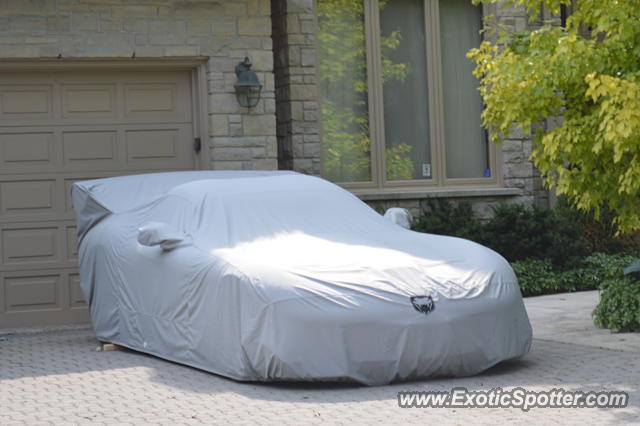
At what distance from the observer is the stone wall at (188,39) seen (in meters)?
10.7

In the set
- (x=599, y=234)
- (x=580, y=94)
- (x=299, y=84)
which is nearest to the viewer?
(x=580, y=94)

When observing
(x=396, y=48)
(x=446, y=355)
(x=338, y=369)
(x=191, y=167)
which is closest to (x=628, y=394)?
(x=446, y=355)

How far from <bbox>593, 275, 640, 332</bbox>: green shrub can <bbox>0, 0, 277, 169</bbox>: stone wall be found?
4011 mm

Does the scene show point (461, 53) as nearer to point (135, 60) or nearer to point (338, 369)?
point (135, 60)

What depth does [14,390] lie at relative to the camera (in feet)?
23.7

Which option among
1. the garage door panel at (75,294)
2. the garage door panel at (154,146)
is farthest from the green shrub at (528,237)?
the garage door panel at (75,294)

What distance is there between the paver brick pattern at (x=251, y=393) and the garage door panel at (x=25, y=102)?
3.24 meters

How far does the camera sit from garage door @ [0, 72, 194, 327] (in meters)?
10.8

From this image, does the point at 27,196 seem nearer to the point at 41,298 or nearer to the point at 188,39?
the point at 41,298

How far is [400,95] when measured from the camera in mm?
13258

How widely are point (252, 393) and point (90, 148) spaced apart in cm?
518

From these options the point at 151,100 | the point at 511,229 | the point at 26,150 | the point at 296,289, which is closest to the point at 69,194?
the point at 26,150

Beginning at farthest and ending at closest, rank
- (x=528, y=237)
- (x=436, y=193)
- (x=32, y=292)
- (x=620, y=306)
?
(x=436, y=193), (x=528, y=237), (x=32, y=292), (x=620, y=306)

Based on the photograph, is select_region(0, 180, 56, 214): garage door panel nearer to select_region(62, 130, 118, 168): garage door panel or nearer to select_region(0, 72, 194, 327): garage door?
select_region(0, 72, 194, 327): garage door
